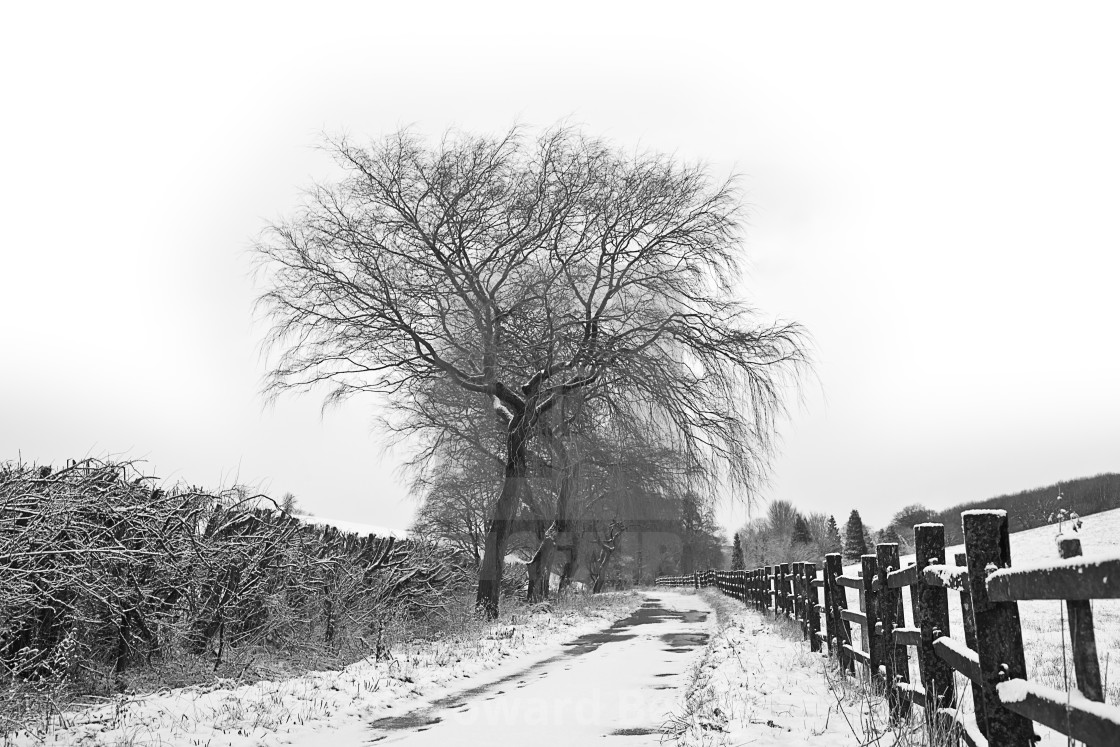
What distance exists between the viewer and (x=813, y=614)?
1044 cm

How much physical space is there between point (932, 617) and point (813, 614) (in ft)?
19.7

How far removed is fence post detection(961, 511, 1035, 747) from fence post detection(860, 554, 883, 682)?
133 inches

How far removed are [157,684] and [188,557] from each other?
1.16m

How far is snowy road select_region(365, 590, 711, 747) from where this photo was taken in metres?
5.64

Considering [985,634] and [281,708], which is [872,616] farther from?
[281,708]

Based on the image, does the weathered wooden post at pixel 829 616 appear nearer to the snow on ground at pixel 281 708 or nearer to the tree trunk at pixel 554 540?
the snow on ground at pixel 281 708

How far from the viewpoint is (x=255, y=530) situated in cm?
878

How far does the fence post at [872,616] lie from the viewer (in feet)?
21.3

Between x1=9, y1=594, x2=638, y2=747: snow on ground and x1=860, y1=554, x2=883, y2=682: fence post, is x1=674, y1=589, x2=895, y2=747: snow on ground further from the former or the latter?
x1=9, y1=594, x2=638, y2=747: snow on ground

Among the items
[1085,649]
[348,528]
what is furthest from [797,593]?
[348,528]

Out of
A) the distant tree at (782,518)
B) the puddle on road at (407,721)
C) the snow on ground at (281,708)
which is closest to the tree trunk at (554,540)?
the snow on ground at (281,708)

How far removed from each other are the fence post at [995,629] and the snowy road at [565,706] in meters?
2.72

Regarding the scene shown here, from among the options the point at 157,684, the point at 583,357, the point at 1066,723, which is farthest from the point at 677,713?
the point at 583,357

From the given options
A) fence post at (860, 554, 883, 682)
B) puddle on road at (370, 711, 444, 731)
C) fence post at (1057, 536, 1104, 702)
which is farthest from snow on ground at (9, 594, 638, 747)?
fence post at (1057, 536, 1104, 702)
